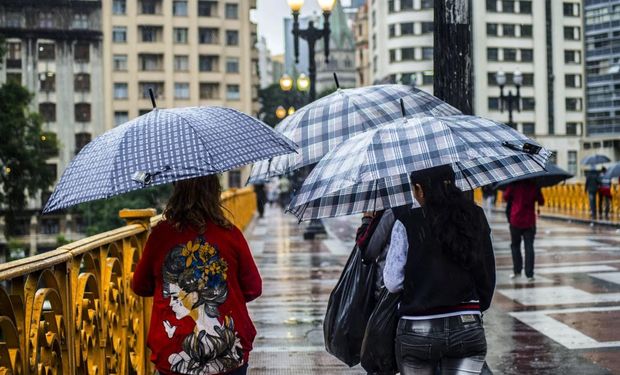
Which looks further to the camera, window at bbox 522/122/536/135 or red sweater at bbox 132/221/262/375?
window at bbox 522/122/536/135

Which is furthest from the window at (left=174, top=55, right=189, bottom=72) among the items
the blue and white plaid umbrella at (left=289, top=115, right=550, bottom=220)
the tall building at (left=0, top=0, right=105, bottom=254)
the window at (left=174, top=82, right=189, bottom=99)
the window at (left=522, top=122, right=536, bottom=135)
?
the blue and white plaid umbrella at (left=289, top=115, right=550, bottom=220)

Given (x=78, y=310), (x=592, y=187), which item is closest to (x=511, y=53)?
(x=592, y=187)

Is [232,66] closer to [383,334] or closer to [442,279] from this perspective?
[383,334]

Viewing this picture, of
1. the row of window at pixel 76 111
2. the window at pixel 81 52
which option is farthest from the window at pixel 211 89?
the window at pixel 81 52

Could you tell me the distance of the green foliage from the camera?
6931 cm

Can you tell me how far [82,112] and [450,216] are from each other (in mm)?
88304

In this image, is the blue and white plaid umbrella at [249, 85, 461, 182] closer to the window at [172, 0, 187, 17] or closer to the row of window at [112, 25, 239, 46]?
the row of window at [112, 25, 239, 46]

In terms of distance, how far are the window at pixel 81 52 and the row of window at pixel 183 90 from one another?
3.84 metres

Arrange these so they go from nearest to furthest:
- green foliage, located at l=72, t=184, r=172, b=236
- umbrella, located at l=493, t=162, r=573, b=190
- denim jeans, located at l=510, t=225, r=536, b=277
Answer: umbrella, located at l=493, t=162, r=573, b=190
denim jeans, located at l=510, t=225, r=536, b=277
green foliage, located at l=72, t=184, r=172, b=236

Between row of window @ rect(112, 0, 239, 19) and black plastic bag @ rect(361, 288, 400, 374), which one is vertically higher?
row of window @ rect(112, 0, 239, 19)

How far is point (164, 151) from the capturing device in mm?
4336

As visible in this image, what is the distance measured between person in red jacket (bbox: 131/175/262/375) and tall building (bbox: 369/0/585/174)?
89366 millimetres

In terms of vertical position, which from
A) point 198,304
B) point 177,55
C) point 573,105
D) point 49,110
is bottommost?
point 198,304

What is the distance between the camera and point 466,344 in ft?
14.3
